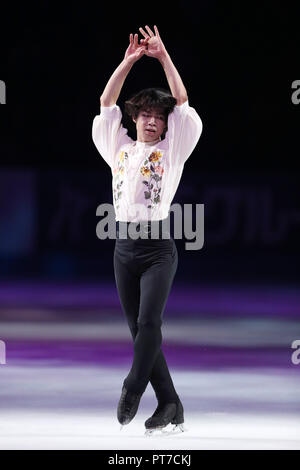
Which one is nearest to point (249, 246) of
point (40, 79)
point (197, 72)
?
point (197, 72)

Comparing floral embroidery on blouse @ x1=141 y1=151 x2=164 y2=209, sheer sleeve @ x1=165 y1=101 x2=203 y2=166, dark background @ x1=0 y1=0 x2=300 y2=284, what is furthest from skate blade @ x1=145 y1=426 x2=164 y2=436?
dark background @ x1=0 y1=0 x2=300 y2=284

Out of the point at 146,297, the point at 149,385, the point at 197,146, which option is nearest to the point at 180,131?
the point at 146,297

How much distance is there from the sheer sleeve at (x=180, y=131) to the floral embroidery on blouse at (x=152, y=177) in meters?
0.08

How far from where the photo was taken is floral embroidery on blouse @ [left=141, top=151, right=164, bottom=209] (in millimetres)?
4586

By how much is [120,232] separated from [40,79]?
4017 millimetres

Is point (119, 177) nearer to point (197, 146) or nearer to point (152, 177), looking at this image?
point (152, 177)

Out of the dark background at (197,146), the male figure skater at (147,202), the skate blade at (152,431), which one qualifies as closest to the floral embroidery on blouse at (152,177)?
the male figure skater at (147,202)

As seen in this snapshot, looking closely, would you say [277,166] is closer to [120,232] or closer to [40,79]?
[40,79]

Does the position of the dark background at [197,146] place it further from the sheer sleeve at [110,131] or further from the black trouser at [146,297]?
the black trouser at [146,297]

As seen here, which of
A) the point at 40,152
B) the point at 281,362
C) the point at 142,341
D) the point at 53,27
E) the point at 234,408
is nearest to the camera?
the point at 142,341

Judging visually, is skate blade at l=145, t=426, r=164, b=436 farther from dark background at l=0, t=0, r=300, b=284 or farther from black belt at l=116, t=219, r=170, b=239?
dark background at l=0, t=0, r=300, b=284

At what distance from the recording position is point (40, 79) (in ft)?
27.5

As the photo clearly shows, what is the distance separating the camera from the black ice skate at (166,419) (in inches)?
181

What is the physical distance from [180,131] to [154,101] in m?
0.18
